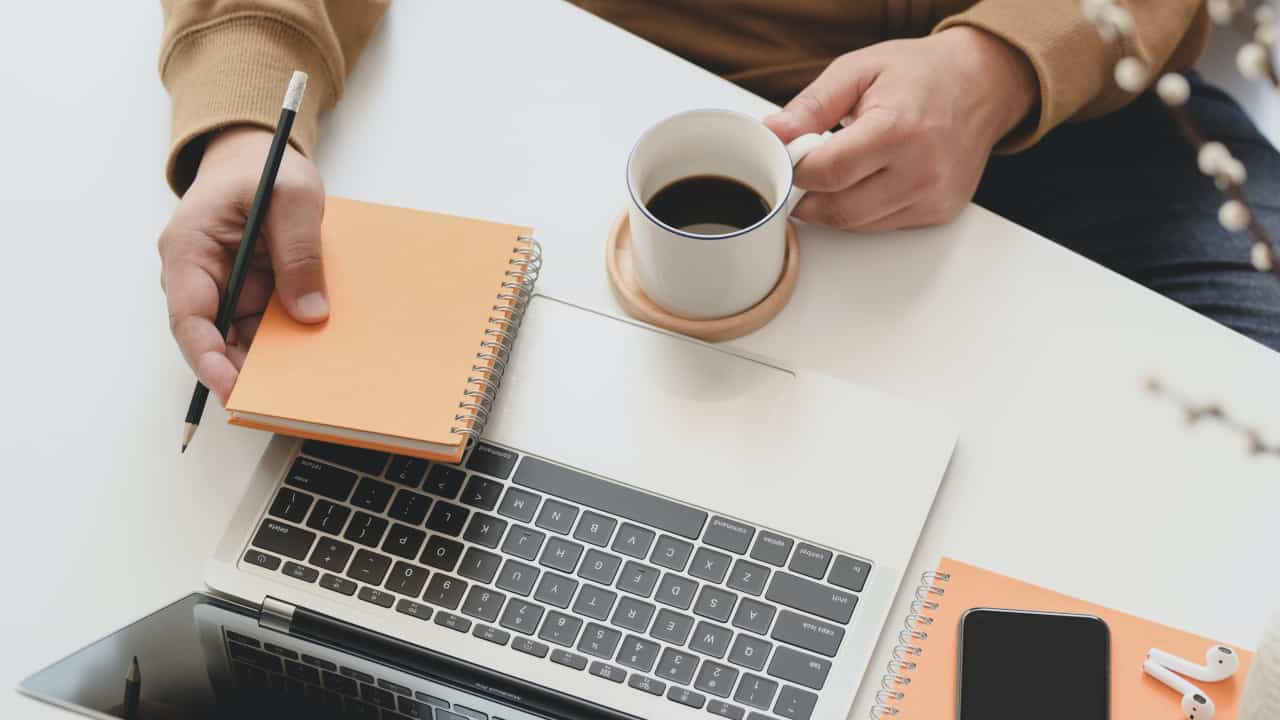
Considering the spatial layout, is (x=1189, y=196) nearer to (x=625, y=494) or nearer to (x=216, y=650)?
(x=625, y=494)

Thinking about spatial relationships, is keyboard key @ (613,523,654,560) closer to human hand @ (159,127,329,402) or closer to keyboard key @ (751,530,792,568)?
keyboard key @ (751,530,792,568)

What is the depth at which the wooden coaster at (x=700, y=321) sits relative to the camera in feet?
2.55

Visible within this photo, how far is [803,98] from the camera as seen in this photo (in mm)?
790

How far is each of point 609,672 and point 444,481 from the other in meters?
0.17

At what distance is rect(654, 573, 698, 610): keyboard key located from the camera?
70 cm

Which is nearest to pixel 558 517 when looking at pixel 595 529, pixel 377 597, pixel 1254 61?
pixel 595 529

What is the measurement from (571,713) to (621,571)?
0.09m

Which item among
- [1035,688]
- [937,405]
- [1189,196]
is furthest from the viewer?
[1189,196]

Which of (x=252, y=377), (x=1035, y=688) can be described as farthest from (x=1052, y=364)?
(x=252, y=377)

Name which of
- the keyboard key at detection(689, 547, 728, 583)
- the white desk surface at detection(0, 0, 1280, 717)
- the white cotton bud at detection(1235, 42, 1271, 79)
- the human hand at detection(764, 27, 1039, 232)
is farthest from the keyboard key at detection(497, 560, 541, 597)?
the white cotton bud at detection(1235, 42, 1271, 79)

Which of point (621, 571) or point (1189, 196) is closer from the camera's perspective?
point (621, 571)

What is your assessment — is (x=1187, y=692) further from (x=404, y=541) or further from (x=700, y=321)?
(x=404, y=541)

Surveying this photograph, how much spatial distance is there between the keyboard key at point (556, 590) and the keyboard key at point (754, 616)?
11 centimetres

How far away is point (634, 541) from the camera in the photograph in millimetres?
716
